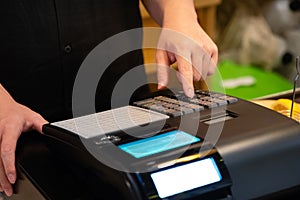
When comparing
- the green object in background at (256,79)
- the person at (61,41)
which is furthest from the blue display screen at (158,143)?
the green object in background at (256,79)

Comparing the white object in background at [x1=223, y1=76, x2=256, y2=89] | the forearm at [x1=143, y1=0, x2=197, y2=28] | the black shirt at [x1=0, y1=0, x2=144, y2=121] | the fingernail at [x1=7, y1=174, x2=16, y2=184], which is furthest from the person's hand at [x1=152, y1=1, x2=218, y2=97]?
the white object in background at [x1=223, y1=76, x2=256, y2=89]

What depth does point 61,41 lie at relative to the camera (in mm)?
935

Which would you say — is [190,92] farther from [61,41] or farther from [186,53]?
[61,41]

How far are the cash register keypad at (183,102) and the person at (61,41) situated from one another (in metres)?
0.09

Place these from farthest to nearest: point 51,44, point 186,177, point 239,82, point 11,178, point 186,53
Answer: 1. point 239,82
2. point 51,44
3. point 186,53
4. point 11,178
5. point 186,177

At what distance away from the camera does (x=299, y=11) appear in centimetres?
229

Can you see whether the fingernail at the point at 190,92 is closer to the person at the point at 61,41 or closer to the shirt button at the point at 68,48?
the person at the point at 61,41

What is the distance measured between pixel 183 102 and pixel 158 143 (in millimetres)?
124

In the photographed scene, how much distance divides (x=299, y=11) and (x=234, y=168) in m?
1.84

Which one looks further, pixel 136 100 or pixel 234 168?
pixel 136 100

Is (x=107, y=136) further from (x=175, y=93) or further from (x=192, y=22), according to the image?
(x=192, y=22)

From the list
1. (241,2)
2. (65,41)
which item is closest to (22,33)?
(65,41)

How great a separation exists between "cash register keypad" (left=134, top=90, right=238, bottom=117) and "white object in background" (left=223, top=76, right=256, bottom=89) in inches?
53.6

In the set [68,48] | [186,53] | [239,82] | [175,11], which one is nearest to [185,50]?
[186,53]
